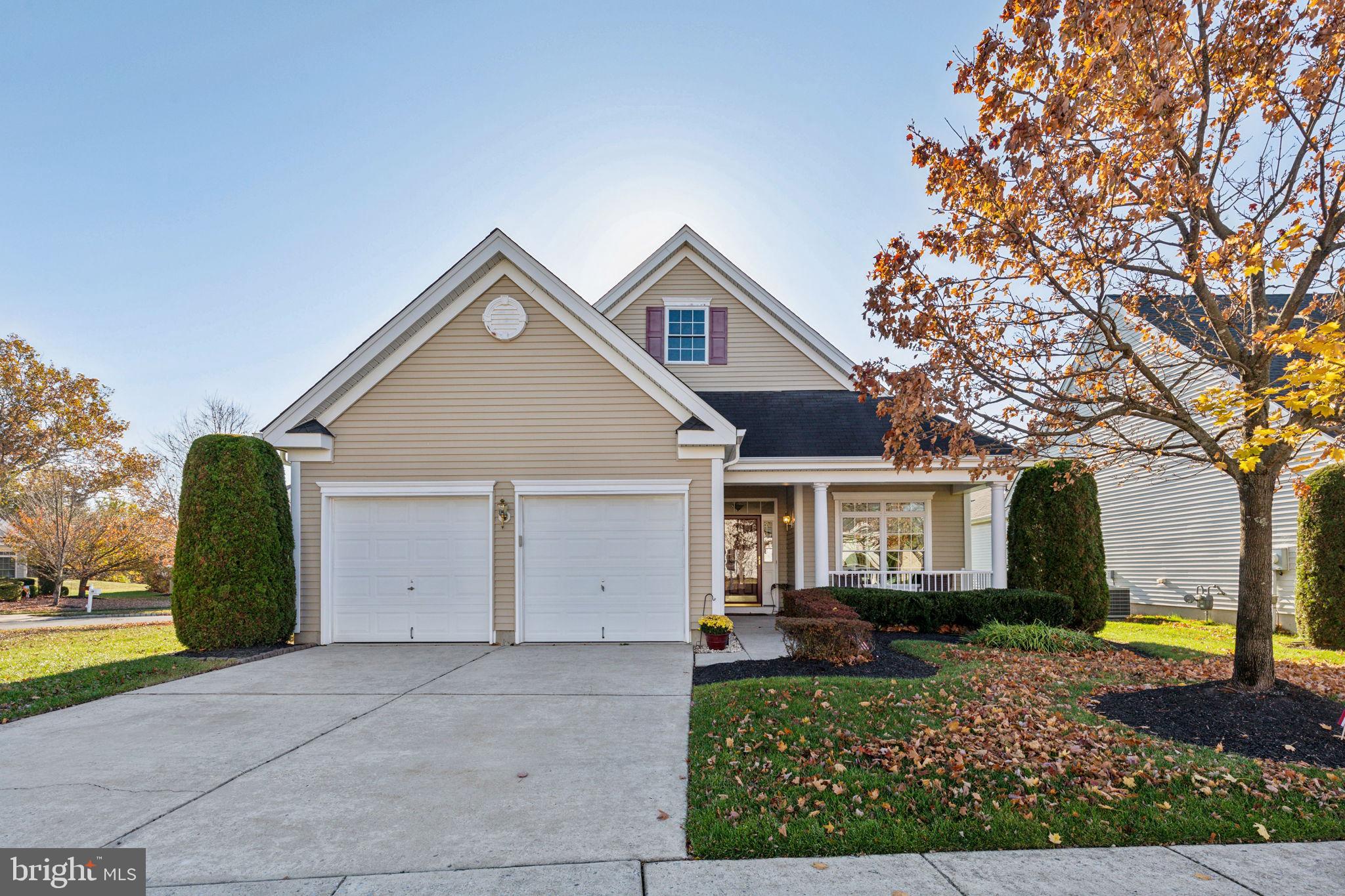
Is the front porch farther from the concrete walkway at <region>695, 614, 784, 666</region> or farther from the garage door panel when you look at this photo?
the garage door panel

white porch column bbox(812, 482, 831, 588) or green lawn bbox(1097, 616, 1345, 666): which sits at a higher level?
white porch column bbox(812, 482, 831, 588)

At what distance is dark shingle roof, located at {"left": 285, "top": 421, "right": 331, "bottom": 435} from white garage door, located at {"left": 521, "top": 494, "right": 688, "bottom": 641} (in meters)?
3.31

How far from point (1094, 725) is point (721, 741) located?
3108 mm

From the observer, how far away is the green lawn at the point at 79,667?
738cm

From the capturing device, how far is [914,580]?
47.6ft

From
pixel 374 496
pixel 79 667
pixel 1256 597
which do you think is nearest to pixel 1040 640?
pixel 1256 597

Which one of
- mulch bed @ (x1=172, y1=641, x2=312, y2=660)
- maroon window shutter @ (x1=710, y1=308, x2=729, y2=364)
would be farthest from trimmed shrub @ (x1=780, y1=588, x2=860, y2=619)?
mulch bed @ (x1=172, y1=641, x2=312, y2=660)

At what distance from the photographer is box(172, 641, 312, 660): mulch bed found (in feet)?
32.0

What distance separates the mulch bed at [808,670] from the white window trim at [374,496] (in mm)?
4009

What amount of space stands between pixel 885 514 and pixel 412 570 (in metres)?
9.51

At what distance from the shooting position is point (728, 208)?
48.5 ft

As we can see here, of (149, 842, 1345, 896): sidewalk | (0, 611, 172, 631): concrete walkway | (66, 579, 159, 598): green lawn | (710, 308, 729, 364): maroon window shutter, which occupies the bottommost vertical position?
(66, 579, 159, 598): green lawn

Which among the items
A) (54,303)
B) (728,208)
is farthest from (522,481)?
(54,303)

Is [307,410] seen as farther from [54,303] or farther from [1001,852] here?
[54,303]
